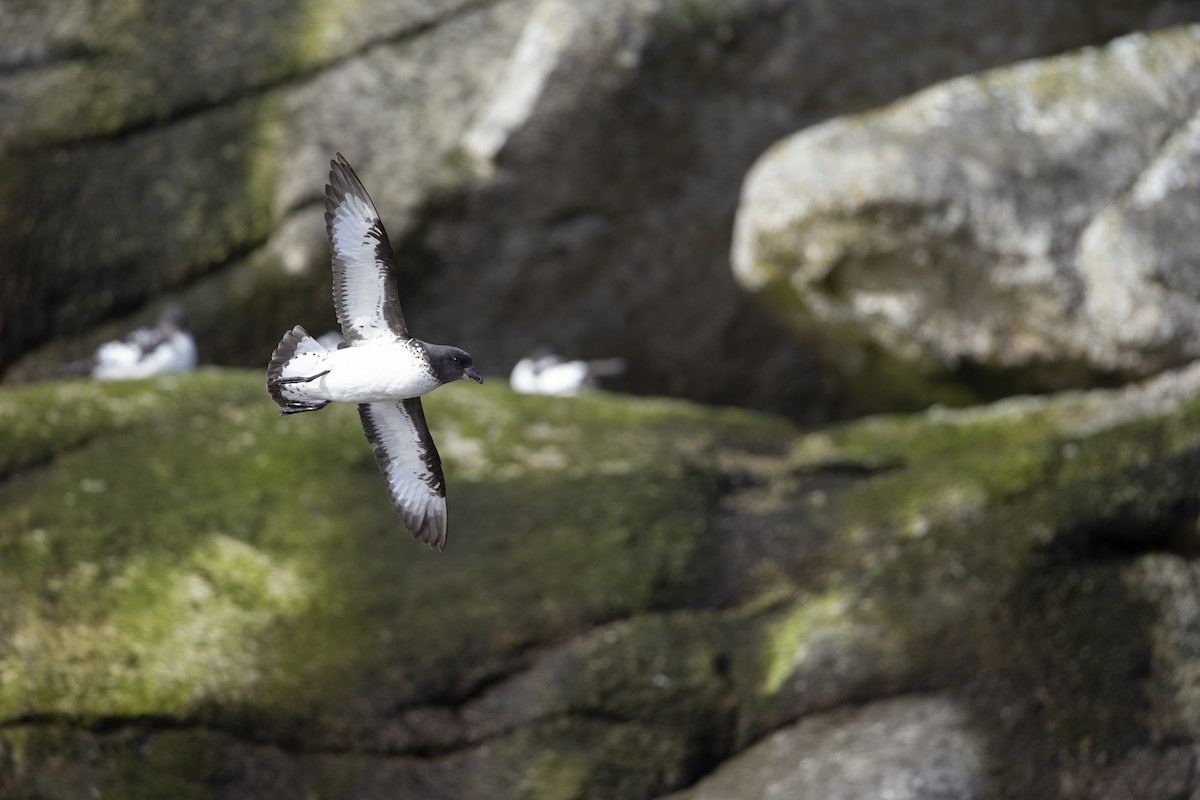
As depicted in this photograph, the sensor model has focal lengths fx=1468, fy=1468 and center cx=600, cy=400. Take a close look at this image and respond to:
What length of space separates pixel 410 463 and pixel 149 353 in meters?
4.29

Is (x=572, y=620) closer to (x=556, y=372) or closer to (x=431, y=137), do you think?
(x=556, y=372)

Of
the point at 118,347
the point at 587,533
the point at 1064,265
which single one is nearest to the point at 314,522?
the point at 587,533

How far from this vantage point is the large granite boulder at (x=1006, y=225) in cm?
847

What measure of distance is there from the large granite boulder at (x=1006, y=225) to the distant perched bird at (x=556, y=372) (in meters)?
1.65

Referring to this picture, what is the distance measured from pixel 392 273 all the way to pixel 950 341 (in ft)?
16.4

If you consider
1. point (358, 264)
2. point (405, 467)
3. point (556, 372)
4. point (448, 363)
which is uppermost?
point (358, 264)

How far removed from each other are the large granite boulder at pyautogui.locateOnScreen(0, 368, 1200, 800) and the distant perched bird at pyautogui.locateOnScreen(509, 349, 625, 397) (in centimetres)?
246

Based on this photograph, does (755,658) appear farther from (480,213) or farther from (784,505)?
(480,213)

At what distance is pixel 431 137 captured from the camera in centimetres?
1029

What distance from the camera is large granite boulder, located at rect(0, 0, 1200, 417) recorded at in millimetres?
9812

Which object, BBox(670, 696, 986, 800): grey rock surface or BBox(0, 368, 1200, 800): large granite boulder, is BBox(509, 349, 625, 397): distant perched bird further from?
BBox(670, 696, 986, 800): grey rock surface

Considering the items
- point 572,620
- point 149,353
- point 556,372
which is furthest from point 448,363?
point 556,372

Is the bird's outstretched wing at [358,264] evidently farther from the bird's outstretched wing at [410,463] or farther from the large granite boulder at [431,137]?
the large granite boulder at [431,137]

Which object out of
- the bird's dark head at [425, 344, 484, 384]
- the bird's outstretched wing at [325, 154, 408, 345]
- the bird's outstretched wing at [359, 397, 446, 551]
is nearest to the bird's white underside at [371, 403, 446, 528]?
the bird's outstretched wing at [359, 397, 446, 551]
